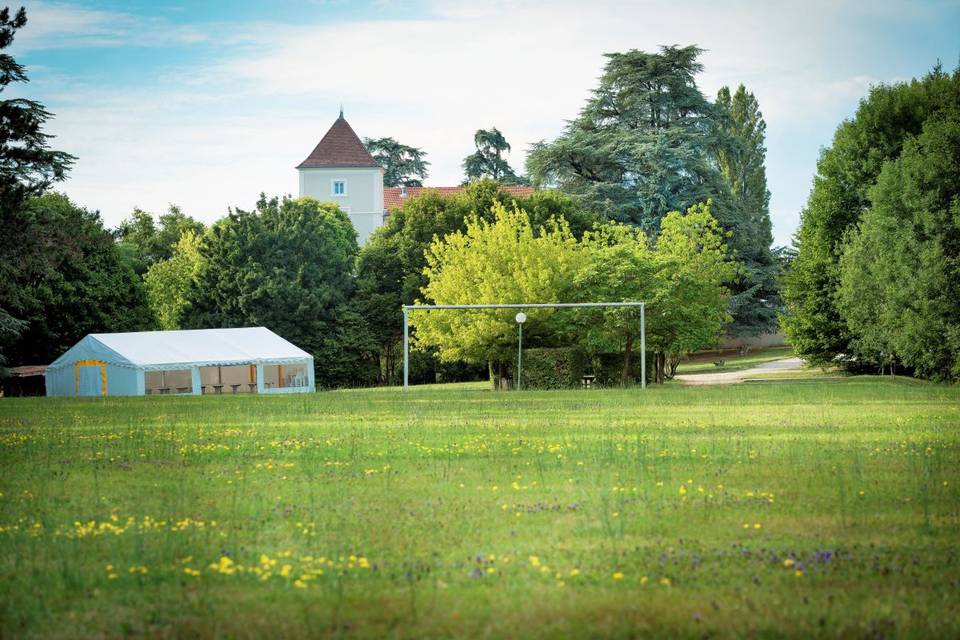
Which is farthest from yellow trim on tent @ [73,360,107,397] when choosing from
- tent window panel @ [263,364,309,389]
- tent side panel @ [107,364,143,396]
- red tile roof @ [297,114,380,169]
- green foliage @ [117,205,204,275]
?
red tile roof @ [297,114,380,169]

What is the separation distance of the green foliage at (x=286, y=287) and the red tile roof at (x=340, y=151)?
2542cm

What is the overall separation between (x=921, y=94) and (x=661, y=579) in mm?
43179

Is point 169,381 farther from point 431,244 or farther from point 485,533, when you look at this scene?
point 485,533

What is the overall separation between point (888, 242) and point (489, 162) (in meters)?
54.3

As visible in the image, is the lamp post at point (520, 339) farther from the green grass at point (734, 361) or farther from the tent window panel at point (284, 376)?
the green grass at point (734, 361)

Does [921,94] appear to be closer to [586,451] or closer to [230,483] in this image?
[586,451]

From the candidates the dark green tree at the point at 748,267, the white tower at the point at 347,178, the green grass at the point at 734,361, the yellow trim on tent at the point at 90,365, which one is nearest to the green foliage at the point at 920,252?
the dark green tree at the point at 748,267

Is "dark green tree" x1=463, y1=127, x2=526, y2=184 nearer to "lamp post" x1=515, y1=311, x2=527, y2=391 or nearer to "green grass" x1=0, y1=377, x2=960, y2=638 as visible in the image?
"lamp post" x1=515, y1=311, x2=527, y2=391

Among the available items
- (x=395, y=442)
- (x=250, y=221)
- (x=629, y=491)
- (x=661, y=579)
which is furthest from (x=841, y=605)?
(x=250, y=221)

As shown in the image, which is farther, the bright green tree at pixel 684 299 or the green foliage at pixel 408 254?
the green foliage at pixel 408 254

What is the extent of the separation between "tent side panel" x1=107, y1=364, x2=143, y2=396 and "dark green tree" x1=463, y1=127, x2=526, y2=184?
49.6 metres

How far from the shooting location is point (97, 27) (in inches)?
1586

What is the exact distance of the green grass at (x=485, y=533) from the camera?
23.2 feet

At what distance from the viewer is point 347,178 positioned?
88.4m
